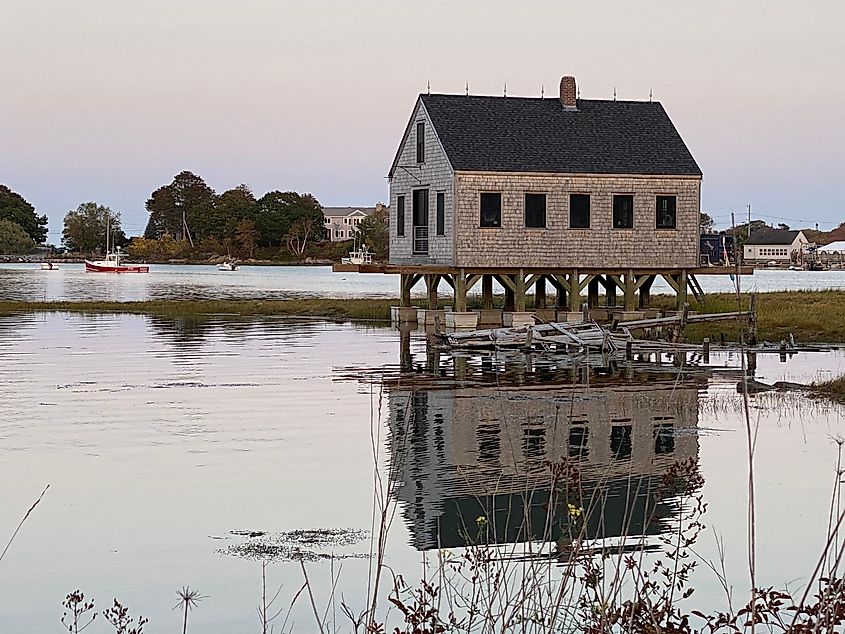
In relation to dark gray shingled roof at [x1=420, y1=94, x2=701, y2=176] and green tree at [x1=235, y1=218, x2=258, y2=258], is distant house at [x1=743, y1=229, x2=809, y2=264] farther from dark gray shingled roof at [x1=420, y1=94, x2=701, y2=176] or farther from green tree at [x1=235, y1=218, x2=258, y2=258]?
dark gray shingled roof at [x1=420, y1=94, x2=701, y2=176]

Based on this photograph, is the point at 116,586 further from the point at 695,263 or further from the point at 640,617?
the point at 695,263

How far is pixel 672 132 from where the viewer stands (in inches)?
1656

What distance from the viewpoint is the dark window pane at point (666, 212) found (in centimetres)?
4053

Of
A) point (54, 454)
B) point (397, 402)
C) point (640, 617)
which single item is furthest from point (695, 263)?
point (640, 617)

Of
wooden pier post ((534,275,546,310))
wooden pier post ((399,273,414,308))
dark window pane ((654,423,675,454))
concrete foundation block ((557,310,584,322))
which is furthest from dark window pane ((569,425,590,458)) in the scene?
wooden pier post ((534,275,546,310))

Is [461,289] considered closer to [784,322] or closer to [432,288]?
[432,288]

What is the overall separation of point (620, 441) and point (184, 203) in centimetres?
17384

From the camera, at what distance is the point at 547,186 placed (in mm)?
39312

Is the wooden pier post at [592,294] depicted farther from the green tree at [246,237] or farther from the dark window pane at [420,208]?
the green tree at [246,237]

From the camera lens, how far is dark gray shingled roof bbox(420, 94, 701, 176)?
129 ft

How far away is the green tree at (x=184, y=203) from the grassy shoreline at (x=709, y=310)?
126061 mm

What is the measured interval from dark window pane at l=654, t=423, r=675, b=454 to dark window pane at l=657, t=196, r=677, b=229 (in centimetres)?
2145

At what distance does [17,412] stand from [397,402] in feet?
21.1

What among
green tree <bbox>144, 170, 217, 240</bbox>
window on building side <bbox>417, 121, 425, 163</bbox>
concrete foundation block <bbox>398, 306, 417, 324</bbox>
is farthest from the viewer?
green tree <bbox>144, 170, 217, 240</bbox>
